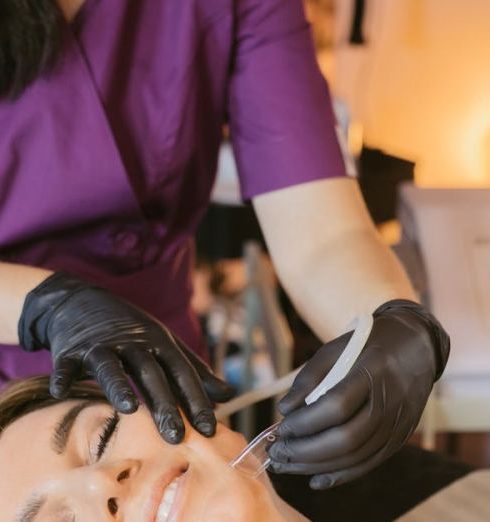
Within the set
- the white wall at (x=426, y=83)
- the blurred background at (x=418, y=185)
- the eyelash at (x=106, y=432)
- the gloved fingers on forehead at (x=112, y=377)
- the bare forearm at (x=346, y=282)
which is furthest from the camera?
the white wall at (x=426, y=83)

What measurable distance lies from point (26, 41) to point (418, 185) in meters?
0.97

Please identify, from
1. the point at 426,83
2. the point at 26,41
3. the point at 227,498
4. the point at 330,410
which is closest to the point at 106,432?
the point at 227,498

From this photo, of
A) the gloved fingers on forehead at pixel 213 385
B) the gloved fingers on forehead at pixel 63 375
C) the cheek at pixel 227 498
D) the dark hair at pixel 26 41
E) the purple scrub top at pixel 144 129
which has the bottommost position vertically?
the cheek at pixel 227 498

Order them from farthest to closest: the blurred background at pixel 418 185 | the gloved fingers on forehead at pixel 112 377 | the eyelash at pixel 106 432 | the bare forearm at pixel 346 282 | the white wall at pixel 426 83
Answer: the white wall at pixel 426 83 < the blurred background at pixel 418 185 < the bare forearm at pixel 346 282 < the eyelash at pixel 106 432 < the gloved fingers on forehead at pixel 112 377

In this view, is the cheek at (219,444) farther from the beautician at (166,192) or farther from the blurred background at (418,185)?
the blurred background at (418,185)

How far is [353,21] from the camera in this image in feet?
7.80

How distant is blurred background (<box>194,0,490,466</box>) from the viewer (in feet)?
5.03

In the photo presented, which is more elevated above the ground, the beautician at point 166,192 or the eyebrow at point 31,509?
the beautician at point 166,192

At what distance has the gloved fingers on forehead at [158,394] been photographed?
0.93 meters

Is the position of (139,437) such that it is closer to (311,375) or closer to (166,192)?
(311,375)

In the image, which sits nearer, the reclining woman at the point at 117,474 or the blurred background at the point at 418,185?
the reclining woman at the point at 117,474

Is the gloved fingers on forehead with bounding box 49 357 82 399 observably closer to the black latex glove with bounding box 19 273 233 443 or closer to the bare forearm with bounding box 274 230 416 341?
the black latex glove with bounding box 19 273 233 443

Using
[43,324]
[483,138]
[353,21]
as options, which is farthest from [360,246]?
[353,21]

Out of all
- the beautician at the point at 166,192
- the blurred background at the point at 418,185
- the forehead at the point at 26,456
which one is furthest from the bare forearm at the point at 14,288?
the blurred background at the point at 418,185
